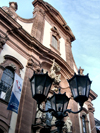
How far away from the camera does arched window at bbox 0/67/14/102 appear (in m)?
8.92

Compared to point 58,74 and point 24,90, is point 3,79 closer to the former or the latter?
point 24,90

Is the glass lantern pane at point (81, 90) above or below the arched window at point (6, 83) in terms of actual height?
below

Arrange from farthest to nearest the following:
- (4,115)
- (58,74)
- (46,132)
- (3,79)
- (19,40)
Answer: (58,74), (19,40), (46,132), (3,79), (4,115)

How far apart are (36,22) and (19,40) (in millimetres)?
4380

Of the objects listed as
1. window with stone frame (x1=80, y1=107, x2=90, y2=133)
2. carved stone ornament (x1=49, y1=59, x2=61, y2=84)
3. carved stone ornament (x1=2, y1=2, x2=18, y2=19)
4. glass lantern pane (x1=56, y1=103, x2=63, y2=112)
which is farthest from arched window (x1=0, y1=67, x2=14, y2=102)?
window with stone frame (x1=80, y1=107, x2=90, y2=133)

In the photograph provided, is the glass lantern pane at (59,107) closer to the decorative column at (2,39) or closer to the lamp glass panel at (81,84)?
the lamp glass panel at (81,84)

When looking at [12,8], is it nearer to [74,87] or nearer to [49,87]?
[49,87]

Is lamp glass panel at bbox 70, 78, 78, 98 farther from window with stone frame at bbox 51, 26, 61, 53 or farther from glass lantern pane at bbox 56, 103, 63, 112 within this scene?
window with stone frame at bbox 51, 26, 61, 53

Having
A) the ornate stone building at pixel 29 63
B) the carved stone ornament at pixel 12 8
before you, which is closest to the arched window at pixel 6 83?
the ornate stone building at pixel 29 63

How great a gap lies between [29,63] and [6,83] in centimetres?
266

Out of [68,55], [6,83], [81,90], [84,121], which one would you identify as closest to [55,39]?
[68,55]

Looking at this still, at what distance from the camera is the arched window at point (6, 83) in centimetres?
892

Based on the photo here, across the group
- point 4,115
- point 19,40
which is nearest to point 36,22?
point 19,40

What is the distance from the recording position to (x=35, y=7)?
17781 millimetres
